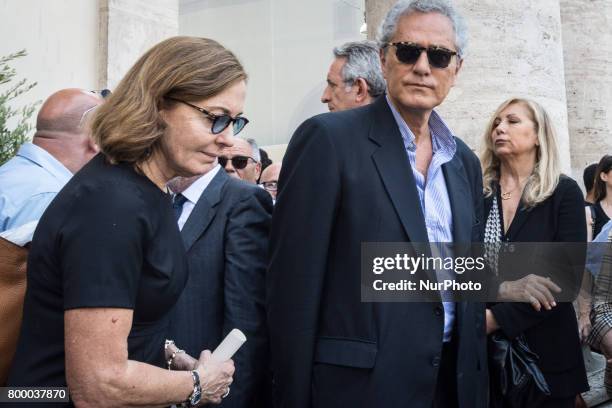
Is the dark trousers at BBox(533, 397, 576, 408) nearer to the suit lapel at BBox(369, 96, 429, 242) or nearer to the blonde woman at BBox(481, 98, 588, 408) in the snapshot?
the blonde woman at BBox(481, 98, 588, 408)

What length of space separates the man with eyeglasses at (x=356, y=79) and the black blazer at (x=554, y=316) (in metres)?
0.89

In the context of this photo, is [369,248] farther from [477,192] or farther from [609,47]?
[609,47]

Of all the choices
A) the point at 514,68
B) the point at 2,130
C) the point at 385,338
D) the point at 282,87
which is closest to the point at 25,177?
the point at 2,130

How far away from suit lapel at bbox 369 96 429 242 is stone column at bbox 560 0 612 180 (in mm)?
6382

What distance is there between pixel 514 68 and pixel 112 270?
161 inches

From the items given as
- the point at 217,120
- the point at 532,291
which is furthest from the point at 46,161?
the point at 532,291

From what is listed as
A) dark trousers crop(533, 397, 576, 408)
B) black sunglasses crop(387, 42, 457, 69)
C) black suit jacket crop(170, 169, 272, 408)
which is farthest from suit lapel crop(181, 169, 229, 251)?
dark trousers crop(533, 397, 576, 408)

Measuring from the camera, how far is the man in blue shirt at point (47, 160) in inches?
112

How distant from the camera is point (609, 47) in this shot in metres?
8.73

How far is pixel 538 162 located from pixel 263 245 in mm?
1698

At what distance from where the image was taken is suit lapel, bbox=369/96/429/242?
2334mm

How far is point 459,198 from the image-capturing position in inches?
102

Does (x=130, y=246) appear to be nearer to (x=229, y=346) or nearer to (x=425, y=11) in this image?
(x=229, y=346)

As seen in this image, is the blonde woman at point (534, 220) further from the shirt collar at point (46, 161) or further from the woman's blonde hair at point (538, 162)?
the shirt collar at point (46, 161)
